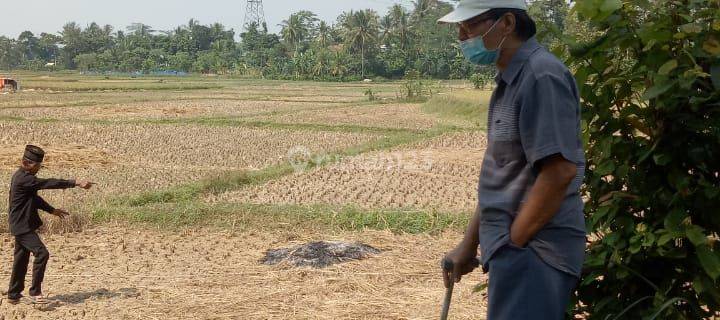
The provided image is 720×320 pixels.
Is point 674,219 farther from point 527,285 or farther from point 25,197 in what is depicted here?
point 25,197

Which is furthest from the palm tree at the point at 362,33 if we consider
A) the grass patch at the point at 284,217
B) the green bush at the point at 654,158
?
the green bush at the point at 654,158

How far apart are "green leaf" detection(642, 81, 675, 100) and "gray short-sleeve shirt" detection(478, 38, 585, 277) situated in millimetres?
425

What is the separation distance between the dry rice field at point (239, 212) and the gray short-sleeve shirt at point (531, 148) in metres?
2.93

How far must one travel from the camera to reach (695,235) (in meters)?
2.48

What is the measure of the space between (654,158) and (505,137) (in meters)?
0.62

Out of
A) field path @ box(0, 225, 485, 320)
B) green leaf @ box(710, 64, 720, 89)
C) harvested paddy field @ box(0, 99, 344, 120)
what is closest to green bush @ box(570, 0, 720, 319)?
green leaf @ box(710, 64, 720, 89)

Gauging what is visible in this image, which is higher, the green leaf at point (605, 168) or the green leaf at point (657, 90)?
the green leaf at point (657, 90)

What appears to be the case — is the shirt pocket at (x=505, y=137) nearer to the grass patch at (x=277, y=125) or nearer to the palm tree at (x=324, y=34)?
the grass patch at (x=277, y=125)

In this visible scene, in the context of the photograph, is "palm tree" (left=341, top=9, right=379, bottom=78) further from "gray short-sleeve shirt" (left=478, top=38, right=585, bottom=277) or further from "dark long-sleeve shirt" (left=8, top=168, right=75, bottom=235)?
"gray short-sleeve shirt" (left=478, top=38, right=585, bottom=277)

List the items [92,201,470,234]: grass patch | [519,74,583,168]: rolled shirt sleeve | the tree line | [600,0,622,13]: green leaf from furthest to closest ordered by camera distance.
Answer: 1. the tree line
2. [92,201,470,234]: grass patch
3. [600,0,622,13]: green leaf
4. [519,74,583,168]: rolled shirt sleeve

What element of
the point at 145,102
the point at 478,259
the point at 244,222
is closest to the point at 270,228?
the point at 244,222

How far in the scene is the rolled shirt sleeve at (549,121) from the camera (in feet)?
6.93

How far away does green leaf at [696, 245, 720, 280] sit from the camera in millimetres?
2490

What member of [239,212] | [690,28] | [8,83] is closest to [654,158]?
[690,28]
